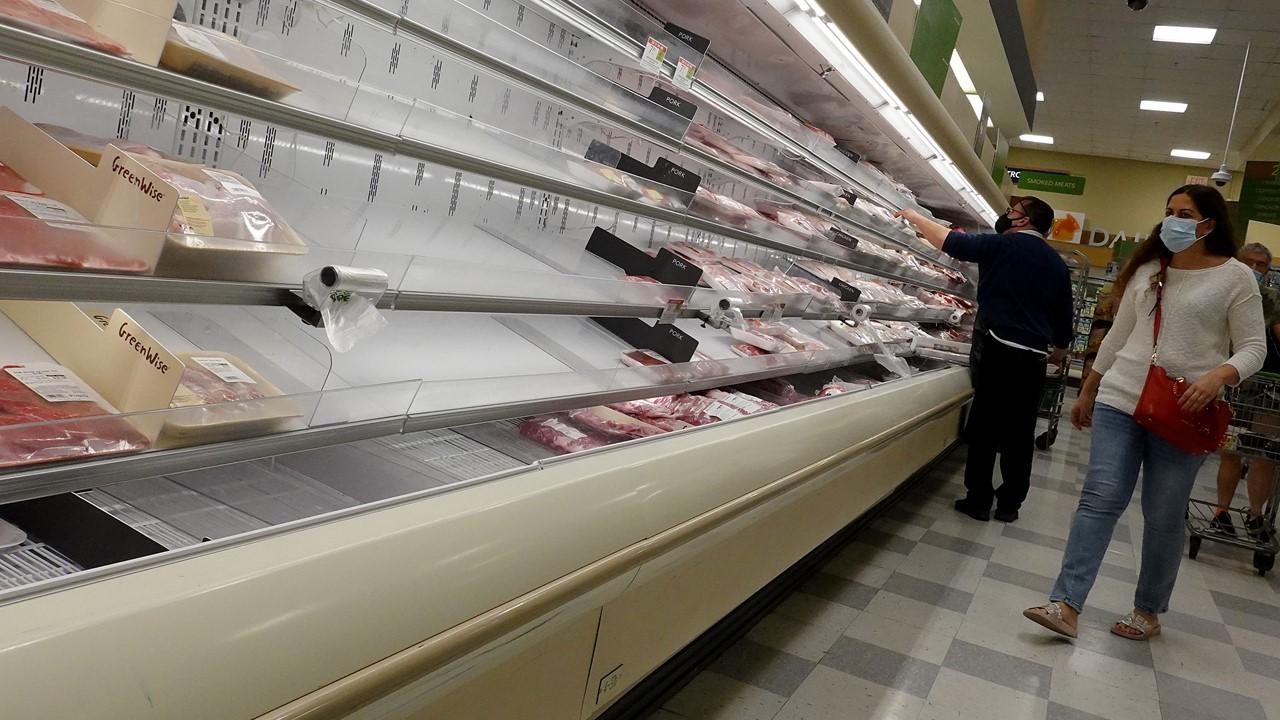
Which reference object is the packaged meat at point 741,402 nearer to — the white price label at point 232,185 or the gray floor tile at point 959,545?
the white price label at point 232,185

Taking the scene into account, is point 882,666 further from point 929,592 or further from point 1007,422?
point 1007,422

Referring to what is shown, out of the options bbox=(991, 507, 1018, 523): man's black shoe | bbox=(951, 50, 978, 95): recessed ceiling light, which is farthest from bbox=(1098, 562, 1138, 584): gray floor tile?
bbox=(951, 50, 978, 95): recessed ceiling light

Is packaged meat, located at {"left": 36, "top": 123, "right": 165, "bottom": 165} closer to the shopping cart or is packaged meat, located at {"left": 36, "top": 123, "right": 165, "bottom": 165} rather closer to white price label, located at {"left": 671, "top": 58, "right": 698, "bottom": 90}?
white price label, located at {"left": 671, "top": 58, "right": 698, "bottom": 90}

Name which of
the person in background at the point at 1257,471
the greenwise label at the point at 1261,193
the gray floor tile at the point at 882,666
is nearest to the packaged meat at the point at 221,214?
the gray floor tile at the point at 882,666

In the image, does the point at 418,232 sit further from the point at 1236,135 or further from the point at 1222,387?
the point at 1236,135

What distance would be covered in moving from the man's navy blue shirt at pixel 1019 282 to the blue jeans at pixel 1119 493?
1.75m

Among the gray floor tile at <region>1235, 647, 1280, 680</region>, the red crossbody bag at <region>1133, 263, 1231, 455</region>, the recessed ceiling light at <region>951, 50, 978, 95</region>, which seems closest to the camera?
the red crossbody bag at <region>1133, 263, 1231, 455</region>

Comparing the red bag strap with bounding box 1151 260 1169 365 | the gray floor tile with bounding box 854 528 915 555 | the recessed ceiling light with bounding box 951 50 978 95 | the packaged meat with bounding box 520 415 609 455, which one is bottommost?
the gray floor tile with bounding box 854 528 915 555

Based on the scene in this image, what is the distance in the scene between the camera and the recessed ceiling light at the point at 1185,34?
33.5 feet

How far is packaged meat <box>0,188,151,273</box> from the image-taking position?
1.03m

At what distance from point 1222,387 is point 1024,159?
17864mm

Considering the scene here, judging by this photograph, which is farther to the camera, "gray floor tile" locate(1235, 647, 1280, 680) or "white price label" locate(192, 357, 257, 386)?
"gray floor tile" locate(1235, 647, 1280, 680)

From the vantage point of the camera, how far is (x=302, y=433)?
1.35 meters

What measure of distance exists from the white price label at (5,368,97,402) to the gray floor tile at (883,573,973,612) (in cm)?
313
